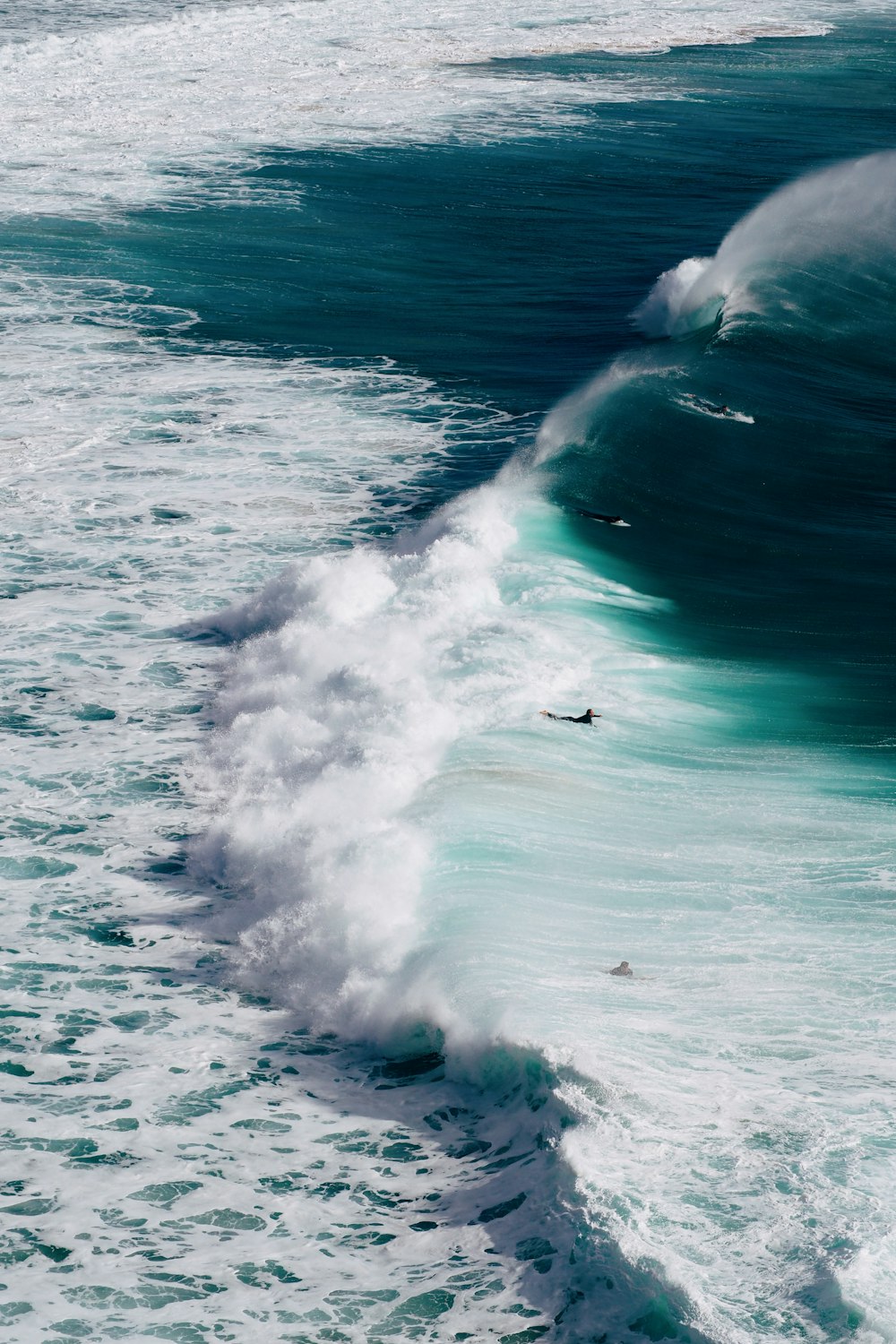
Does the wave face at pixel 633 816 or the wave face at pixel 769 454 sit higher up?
the wave face at pixel 769 454

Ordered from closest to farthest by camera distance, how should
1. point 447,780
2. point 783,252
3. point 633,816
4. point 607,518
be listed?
1. point 633,816
2. point 447,780
3. point 607,518
4. point 783,252

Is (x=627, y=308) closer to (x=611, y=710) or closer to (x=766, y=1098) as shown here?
(x=611, y=710)

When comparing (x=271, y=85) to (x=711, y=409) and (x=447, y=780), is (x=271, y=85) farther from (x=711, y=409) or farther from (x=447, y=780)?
(x=447, y=780)

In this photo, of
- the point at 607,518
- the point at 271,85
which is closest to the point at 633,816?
the point at 607,518

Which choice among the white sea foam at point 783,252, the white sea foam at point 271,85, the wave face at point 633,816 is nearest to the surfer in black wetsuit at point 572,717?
the wave face at point 633,816

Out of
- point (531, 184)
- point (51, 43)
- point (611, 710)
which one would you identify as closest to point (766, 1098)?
point (611, 710)

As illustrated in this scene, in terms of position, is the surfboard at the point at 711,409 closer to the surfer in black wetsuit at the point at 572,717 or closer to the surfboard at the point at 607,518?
the surfboard at the point at 607,518
